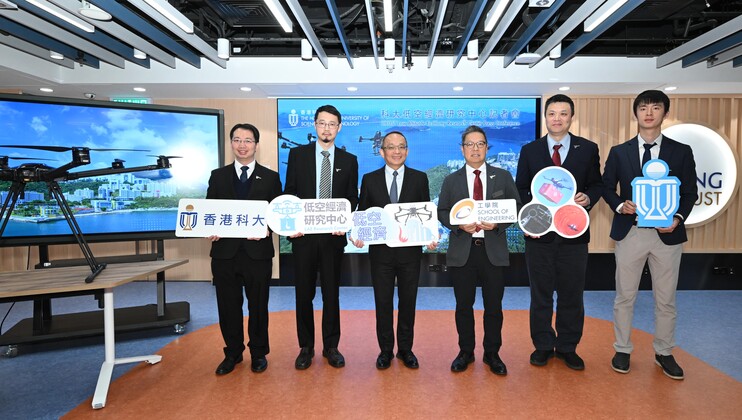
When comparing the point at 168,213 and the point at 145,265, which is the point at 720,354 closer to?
the point at 145,265

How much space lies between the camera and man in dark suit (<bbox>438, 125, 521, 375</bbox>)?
2795mm

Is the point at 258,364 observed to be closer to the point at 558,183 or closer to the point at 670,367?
the point at 558,183

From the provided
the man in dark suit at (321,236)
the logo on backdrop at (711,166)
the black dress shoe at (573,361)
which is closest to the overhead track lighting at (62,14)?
the man in dark suit at (321,236)

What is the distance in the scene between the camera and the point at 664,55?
4.70m

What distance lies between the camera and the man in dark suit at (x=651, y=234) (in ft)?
9.18

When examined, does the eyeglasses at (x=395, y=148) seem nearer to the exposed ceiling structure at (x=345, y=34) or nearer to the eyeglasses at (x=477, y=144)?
the eyeglasses at (x=477, y=144)

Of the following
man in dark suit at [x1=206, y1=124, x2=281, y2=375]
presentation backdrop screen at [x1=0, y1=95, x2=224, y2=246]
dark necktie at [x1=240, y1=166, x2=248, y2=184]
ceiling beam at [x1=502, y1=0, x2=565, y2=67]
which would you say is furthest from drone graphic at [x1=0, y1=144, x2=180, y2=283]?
ceiling beam at [x1=502, y1=0, x2=565, y2=67]

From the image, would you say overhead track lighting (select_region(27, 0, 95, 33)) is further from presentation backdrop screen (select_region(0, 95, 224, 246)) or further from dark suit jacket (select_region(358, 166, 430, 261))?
dark suit jacket (select_region(358, 166, 430, 261))

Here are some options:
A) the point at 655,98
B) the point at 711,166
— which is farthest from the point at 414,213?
the point at 711,166

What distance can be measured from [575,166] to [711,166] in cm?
424

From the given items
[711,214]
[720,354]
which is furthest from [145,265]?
[711,214]

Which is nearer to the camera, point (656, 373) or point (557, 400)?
point (557, 400)

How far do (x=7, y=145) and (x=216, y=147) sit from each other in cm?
176

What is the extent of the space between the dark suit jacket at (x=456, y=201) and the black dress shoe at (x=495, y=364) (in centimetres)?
71
